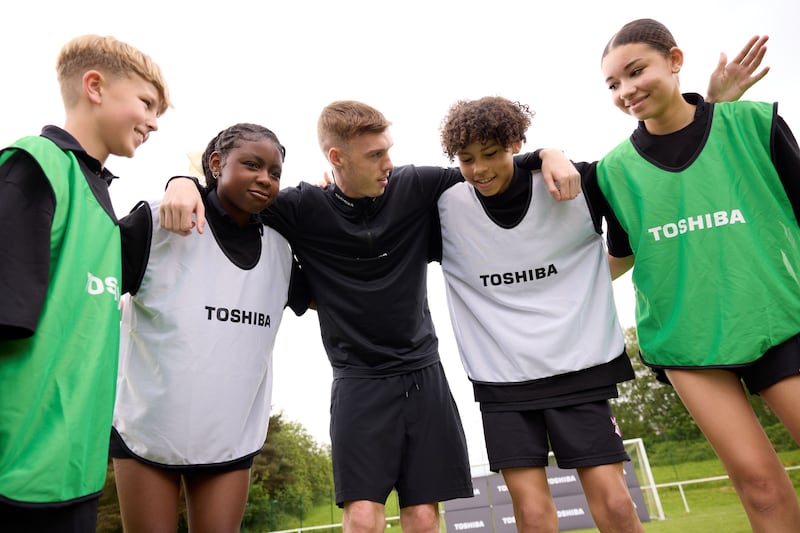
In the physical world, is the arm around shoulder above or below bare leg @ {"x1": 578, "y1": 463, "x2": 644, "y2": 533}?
above

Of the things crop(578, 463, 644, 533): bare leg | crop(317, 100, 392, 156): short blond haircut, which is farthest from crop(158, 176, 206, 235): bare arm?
crop(578, 463, 644, 533): bare leg

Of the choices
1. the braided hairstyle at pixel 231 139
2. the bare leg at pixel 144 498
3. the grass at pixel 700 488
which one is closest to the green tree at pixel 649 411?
the grass at pixel 700 488

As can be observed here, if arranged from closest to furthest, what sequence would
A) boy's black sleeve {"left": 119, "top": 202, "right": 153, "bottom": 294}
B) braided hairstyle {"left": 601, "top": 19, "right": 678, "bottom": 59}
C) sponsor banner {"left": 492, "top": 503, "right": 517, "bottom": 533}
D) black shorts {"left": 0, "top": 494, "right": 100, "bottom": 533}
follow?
1. black shorts {"left": 0, "top": 494, "right": 100, "bottom": 533}
2. boy's black sleeve {"left": 119, "top": 202, "right": 153, "bottom": 294}
3. braided hairstyle {"left": 601, "top": 19, "right": 678, "bottom": 59}
4. sponsor banner {"left": 492, "top": 503, "right": 517, "bottom": 533}

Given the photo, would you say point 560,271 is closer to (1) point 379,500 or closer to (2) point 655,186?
(2) point 655,186

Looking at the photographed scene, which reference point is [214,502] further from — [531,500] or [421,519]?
[531,500]

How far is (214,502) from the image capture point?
2.41m

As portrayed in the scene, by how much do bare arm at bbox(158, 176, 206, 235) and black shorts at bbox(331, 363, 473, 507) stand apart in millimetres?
1013

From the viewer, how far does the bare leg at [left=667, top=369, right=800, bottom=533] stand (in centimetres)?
221

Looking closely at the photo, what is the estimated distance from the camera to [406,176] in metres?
3.12

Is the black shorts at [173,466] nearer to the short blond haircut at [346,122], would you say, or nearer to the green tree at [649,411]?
the short blond haircut at [346,122]

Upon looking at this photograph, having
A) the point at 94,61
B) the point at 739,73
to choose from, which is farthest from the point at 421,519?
the point at 739,73

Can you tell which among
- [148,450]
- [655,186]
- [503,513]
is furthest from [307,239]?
[503,513]

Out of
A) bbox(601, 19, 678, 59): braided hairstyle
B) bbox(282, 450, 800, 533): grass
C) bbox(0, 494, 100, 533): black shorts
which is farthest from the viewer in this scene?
bbox(282, 450, 800, 533): grass

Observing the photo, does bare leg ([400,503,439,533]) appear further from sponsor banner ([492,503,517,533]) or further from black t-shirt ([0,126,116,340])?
sponsor banner ([492,503,517,533])
